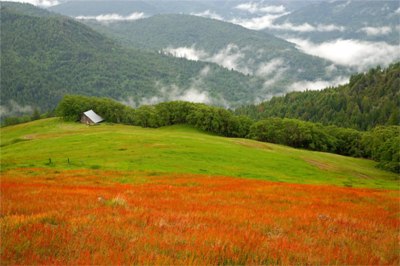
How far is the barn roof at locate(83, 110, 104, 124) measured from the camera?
145100mm

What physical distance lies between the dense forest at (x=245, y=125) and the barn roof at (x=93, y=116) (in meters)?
5.69

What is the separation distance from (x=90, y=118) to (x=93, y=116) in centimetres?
309

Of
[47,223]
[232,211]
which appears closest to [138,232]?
[47,223]

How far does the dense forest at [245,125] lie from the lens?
4549 inches

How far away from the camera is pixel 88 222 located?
867 cm

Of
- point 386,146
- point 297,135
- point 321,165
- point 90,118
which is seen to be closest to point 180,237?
point 321,165

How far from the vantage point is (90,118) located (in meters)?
145

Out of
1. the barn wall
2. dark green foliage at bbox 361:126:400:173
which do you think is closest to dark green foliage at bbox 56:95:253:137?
the barn wall

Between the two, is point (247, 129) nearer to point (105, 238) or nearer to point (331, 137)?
point (331, 137)

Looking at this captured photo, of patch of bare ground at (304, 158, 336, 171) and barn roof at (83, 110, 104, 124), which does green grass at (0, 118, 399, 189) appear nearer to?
patch of bare ground at (304, 158, 336, 171)

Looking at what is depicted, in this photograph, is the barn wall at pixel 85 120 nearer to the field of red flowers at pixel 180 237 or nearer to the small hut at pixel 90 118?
the small hut at pixel 90 118

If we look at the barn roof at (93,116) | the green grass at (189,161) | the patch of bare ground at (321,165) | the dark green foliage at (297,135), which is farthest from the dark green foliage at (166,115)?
the patch of bare ground at (321,165)

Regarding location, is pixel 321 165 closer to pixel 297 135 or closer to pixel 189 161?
pixel 189 161

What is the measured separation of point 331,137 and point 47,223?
129 m
